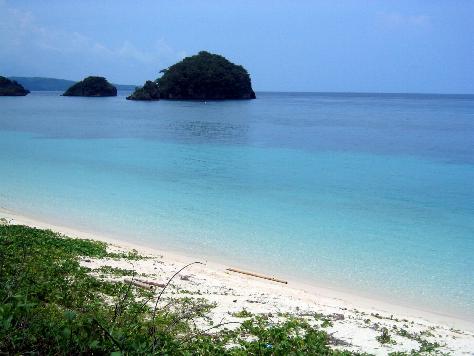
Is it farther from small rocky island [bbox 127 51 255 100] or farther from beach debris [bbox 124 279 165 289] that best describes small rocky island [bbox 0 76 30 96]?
beach debris [bbox 124 279 165 289]

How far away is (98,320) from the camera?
5.26 metres

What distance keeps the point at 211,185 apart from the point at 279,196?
3.83 meters

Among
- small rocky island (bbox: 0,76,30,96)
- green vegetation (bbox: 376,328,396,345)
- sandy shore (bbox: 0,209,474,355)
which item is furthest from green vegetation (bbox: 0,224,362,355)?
small rocky island (bbox: 0,76,30,96)

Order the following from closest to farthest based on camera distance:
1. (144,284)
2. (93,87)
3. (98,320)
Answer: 1. (98,320)
2. (144,284)
3. (93,87)

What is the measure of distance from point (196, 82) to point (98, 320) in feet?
473

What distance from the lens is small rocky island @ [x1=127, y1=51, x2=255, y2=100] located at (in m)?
146

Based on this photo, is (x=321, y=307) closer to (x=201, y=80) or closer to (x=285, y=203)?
(x=285, y=203)

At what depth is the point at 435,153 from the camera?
40531 mm

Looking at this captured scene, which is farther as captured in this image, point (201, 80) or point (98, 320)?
point (201, 80)

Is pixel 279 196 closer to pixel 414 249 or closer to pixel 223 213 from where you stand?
pixel 223 213

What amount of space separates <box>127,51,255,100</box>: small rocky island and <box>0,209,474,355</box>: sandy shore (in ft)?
442

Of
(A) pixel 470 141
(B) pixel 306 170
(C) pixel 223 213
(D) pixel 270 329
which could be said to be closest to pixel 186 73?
(A) pixel 470 141

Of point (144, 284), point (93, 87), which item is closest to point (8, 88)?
point (93, 87)

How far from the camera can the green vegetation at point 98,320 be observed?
5.01 metres
